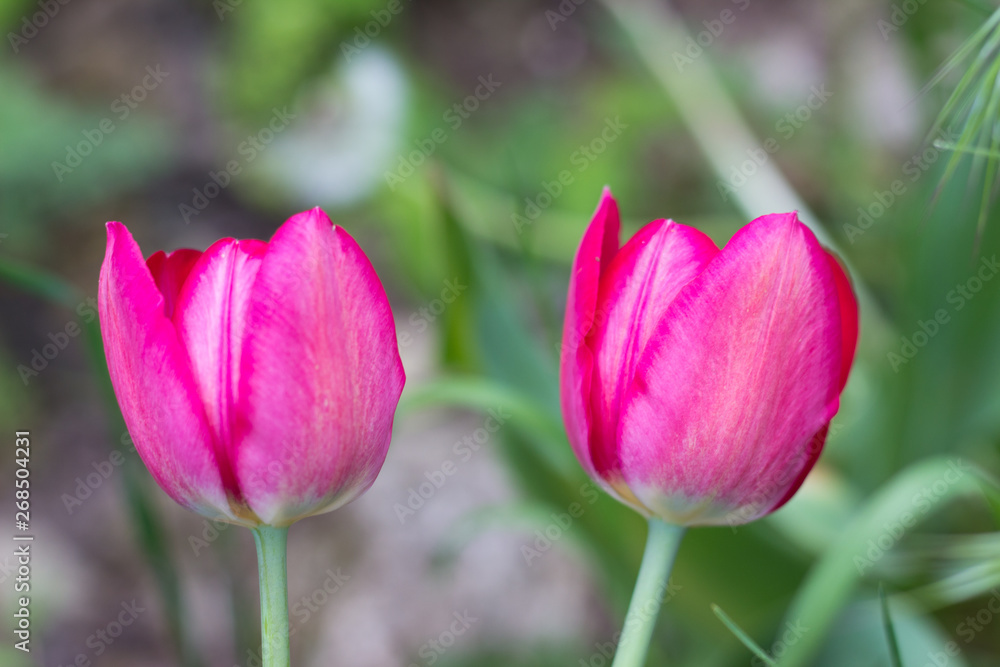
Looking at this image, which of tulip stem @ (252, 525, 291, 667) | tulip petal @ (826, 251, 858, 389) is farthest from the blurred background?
tulip stem @ (252, 525, 291, 667)

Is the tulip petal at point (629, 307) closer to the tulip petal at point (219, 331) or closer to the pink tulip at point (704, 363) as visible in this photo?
the pink tulip at point (704, 363)

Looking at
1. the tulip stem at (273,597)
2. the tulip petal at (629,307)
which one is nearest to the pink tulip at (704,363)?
the tulip petal at (629,307)

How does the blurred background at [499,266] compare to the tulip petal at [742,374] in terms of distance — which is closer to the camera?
the tulip petal at [742,374]

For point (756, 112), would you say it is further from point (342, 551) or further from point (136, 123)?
point (136, 123)

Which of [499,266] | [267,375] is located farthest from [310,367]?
[499,266]

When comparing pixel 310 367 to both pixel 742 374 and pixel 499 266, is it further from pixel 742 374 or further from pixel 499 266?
pixel 499 266

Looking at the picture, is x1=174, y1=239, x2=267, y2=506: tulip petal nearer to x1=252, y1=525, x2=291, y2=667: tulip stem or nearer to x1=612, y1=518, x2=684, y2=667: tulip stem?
x1=252, y1=525, x2=291, y2=667: tulip stem

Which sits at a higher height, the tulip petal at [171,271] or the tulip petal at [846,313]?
the tulip petal at [171,271]
